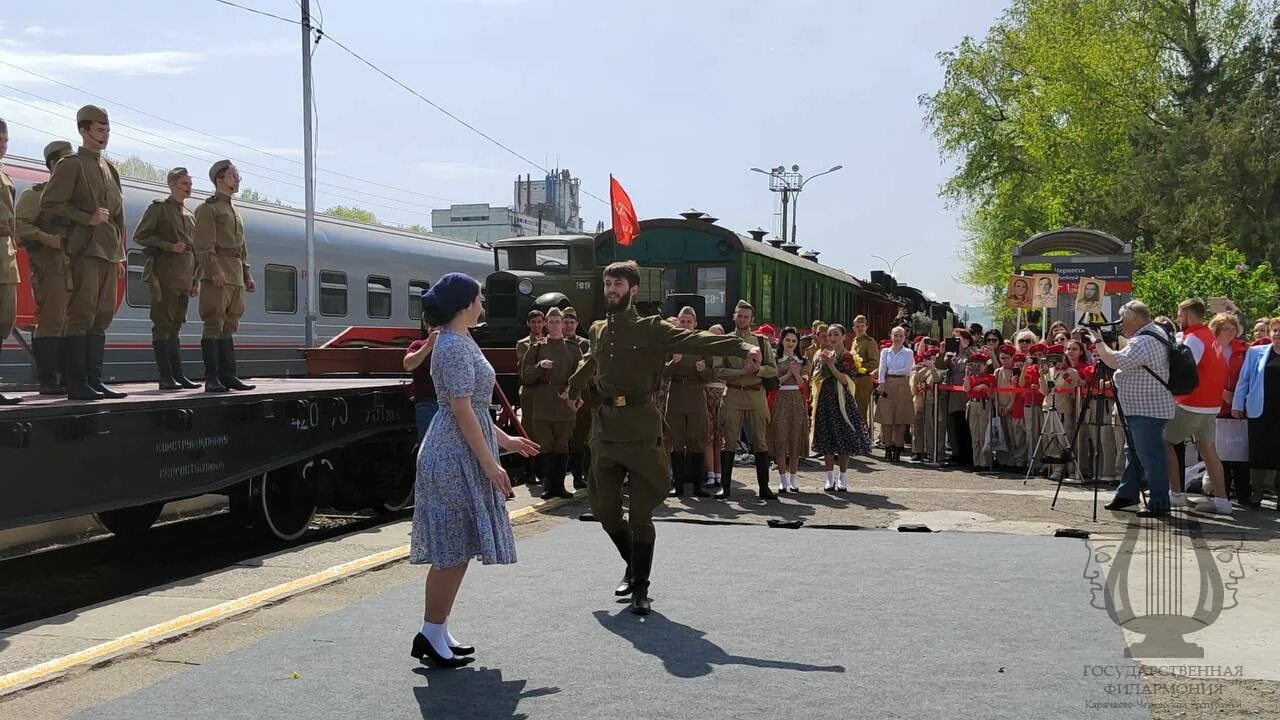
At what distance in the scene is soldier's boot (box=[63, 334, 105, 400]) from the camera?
818cm

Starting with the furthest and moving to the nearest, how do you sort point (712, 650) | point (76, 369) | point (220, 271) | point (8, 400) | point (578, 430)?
1. point (578, 430)
2. point (220, 271)
3. point (76, 369)
4. point (8, 400)
5. point (712, 650)

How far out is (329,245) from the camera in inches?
809

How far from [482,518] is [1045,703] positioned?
2495mm

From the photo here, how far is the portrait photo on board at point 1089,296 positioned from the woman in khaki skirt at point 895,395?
2.66 m

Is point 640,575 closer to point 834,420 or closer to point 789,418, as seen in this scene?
point 789,418

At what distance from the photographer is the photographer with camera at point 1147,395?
426 inches

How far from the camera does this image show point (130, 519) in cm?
1064

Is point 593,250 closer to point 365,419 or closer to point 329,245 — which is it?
point 329,245

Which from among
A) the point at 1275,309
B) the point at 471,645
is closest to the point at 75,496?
the point at 471,645

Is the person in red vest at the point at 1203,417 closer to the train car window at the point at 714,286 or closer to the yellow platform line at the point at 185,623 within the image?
the yellow platform line at the point at 185,623

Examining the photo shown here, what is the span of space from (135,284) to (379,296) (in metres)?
5.70

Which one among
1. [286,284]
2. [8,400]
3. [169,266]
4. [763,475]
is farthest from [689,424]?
[286,284]

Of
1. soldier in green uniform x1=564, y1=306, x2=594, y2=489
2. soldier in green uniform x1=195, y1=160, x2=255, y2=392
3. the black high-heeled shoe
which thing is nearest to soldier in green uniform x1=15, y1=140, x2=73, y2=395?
soldier in green uniform x1=195, y1=160, x2=255, y2=392

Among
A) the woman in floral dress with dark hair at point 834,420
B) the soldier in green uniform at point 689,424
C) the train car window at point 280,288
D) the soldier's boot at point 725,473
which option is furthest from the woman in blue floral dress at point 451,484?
the train car window at point 280,288
